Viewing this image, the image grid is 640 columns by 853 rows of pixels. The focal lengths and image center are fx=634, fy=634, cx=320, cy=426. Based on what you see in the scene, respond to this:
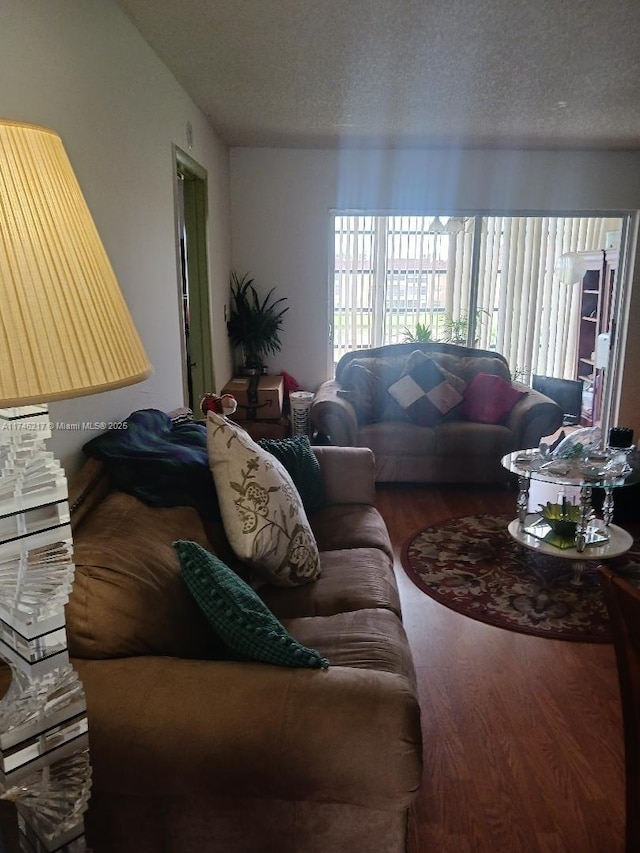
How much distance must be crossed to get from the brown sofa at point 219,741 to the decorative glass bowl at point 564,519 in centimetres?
204

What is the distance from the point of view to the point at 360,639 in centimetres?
171

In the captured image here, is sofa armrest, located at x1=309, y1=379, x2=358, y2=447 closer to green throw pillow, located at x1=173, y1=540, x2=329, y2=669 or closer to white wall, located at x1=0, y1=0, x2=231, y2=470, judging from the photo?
white wall, located at x1=0, y1=0, x2=231, y2=470

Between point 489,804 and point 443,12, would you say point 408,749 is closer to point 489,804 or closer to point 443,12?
point 489,804

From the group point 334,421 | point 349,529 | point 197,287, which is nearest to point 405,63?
point 197,287

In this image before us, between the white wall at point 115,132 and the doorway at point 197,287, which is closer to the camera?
the white wall at point 115,132

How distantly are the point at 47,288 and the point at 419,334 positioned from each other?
529cm

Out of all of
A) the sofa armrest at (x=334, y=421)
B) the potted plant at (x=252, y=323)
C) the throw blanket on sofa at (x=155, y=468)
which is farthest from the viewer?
the potted plant at (x=252, y=323)

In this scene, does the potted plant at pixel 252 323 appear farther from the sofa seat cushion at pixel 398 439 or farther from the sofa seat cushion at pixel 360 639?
the sofa seat cushion at pixel 360 639

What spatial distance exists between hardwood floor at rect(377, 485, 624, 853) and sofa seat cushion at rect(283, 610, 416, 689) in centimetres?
44

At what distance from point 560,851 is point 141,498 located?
4.82 feet

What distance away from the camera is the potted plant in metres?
5.14

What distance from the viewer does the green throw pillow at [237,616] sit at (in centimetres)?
131

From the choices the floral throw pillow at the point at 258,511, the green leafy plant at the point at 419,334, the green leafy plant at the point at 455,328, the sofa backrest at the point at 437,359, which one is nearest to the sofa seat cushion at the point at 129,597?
the floral throw pillow at the point at 258,511

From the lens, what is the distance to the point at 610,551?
2979 mm
